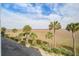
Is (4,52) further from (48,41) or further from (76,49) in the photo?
(76,49)

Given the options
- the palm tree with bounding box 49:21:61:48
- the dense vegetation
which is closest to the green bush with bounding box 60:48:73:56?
the dense vegetation

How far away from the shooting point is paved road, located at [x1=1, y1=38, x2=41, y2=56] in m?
1.62

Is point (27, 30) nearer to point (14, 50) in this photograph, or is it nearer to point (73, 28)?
point (14, 50)

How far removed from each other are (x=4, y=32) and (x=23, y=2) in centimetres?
32

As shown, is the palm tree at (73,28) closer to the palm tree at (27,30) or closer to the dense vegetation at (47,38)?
the dense vegetation at (47,38)

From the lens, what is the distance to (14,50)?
1616 millimetres

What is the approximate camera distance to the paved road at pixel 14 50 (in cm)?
162

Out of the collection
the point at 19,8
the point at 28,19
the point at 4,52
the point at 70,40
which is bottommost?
the point at 4,52

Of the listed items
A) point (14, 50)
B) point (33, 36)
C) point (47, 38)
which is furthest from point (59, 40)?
point (14, 50)

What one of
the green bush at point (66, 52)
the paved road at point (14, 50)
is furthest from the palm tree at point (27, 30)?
the green bush at point (66, 52)

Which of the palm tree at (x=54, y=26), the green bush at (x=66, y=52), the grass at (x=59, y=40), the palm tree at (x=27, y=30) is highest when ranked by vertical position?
the palm tree at (x=54, y=26)

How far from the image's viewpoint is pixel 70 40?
5.27ft

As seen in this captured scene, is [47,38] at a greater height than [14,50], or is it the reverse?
[47,38]

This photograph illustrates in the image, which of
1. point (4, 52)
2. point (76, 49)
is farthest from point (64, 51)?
point (4, 52)
